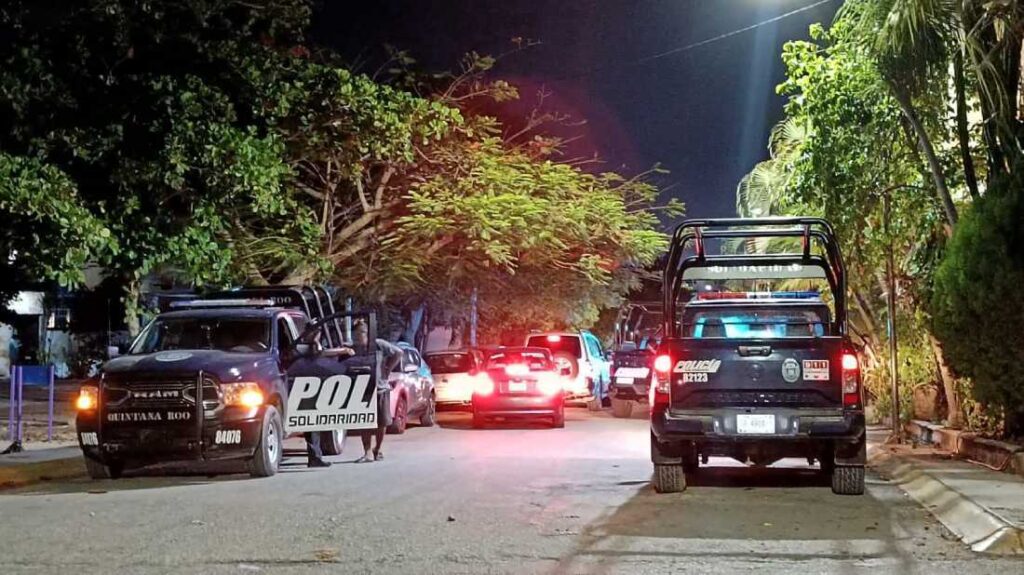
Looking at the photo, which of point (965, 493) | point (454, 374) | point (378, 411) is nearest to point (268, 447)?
point (378, 411)

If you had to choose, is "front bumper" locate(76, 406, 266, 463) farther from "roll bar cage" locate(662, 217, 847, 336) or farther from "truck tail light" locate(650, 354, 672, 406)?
"roll bar cage" locate(662, 217, 847, 336)

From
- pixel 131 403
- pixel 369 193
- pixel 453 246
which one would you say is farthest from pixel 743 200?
pixel 131 403

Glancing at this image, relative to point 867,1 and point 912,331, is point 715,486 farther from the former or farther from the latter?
point 912,331

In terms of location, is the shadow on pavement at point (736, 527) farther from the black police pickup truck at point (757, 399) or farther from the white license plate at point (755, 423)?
the white license plate at point (755, 423)

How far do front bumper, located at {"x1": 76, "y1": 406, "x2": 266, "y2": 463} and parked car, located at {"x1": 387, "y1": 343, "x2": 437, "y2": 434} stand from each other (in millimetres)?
6111

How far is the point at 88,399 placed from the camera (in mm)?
12969

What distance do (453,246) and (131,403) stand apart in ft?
41.3

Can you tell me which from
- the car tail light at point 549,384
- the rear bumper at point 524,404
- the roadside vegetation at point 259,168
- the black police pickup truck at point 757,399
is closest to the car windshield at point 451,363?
the roadside vegetation at point 259,168

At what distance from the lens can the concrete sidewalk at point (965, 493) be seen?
860 cm

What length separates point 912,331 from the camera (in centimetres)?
1939

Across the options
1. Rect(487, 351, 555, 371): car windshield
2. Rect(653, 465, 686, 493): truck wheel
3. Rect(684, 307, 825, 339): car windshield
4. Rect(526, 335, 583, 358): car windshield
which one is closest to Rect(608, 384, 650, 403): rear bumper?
Rect(526, 335, 583, 358): car windshield

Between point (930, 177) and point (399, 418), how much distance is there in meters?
9.71

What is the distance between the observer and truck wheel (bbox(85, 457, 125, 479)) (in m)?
13.2

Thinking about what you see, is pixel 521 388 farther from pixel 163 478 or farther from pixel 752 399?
pixel 752 399
